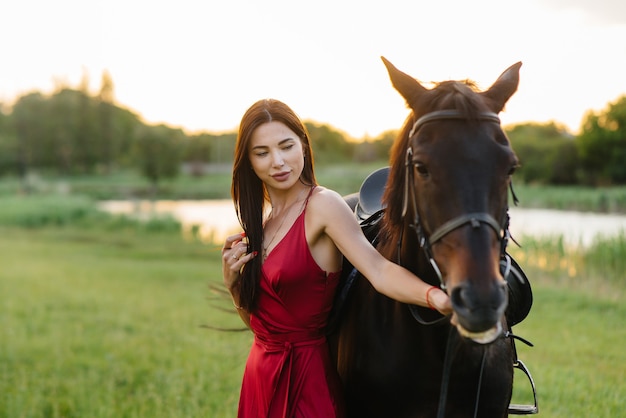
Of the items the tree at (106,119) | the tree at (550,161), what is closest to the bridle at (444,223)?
the tree at (550,161)

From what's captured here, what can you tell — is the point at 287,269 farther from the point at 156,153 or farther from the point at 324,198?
the point at 156,153

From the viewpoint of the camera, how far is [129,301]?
8633 millimetres

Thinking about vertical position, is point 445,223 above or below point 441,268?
above

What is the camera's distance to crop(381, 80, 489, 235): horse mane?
67.1 inches

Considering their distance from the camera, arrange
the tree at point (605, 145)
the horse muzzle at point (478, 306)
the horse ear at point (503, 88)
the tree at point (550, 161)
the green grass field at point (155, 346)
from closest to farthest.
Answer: the horse muzzle at point (478, 306) < the horse ear at point (503, 88) < the green grass field at point (155, 346) < the tree at point (605, 145) < the tree at point (550, 161)

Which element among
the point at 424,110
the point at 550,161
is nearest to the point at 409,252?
the point at 424,110


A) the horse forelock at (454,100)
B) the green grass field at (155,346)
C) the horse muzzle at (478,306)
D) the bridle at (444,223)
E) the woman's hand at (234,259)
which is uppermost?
the horse forelock at (454,100)

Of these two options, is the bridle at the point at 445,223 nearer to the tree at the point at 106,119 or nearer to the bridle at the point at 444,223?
the bridle at the point at 444,223

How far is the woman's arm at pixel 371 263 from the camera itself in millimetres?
1737

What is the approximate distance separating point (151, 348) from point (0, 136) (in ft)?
198

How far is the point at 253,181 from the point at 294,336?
2.27ft

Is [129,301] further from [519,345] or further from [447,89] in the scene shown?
[447,89]

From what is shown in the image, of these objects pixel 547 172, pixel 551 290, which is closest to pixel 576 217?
pixel 547 172

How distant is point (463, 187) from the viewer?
156 cm
